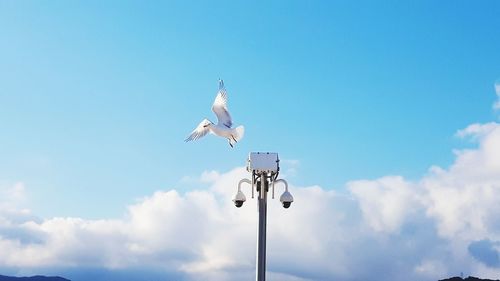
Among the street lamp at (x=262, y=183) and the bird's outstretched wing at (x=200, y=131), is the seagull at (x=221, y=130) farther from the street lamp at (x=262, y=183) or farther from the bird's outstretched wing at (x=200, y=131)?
the street lamp at (x=262, y=183)

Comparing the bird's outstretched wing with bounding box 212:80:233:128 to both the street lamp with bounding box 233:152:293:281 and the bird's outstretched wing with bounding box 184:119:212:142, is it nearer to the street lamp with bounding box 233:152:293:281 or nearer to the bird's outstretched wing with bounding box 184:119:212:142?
the bird's outstretched wing with bounding box 184:119:212:142

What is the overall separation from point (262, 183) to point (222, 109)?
3305 millimetres

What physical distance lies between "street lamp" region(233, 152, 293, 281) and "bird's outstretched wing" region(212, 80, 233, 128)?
2464 mm

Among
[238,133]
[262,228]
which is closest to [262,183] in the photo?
[262,228]

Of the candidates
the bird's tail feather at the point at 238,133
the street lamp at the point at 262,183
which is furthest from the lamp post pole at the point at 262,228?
the bird's tail feather at the point at 238,133

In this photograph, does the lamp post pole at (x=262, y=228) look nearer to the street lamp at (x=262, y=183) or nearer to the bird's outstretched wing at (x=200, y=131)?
the street lamp at (x=262, y=183)

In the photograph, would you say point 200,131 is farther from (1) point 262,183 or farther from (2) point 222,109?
(1) point 262,183

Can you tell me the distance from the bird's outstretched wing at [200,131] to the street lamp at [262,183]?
2.23 m

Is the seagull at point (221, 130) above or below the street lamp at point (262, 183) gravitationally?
above

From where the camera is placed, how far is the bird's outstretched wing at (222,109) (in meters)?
20.8

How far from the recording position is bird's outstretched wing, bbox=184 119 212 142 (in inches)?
801

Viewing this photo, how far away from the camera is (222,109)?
68.9 feet

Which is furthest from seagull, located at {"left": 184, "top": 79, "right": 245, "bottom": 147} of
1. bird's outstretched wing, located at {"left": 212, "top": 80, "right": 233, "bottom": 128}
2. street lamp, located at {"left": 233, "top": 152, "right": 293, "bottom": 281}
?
street lamp, located at {"left": 233, "top": 152, "right": 293, "bottom": 281}

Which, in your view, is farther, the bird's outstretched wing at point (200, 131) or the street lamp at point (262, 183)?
the bird's outstretched wing at point (200, 131)
